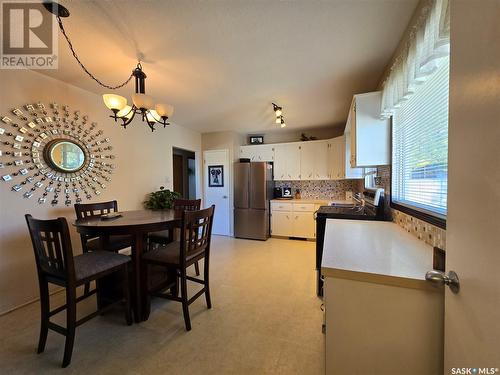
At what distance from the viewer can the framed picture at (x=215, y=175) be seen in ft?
15.4

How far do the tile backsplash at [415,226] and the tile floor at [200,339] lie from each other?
104cm

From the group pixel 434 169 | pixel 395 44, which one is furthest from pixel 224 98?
pixel 434 169

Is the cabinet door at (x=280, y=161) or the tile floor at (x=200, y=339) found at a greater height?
the cabinet door at (x=280, y=161)

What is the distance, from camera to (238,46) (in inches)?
69.4

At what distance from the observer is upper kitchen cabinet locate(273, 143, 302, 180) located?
4.48 metres

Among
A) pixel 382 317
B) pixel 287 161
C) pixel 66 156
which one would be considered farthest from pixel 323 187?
pixel 66 156

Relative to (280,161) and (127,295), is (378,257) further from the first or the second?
(280,161)

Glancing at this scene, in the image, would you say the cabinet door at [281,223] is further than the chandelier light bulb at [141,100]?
Yes

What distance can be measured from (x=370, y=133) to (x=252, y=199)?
2.75m

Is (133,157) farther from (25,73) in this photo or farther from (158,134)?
(25,73)

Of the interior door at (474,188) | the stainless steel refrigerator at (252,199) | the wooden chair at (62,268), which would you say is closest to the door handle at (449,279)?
the interior door at (474,188)

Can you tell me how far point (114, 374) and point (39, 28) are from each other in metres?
2.48

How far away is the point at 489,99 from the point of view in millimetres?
549

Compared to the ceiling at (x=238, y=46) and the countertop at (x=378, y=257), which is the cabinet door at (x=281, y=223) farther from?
the countertop at (x=378, y=257)
